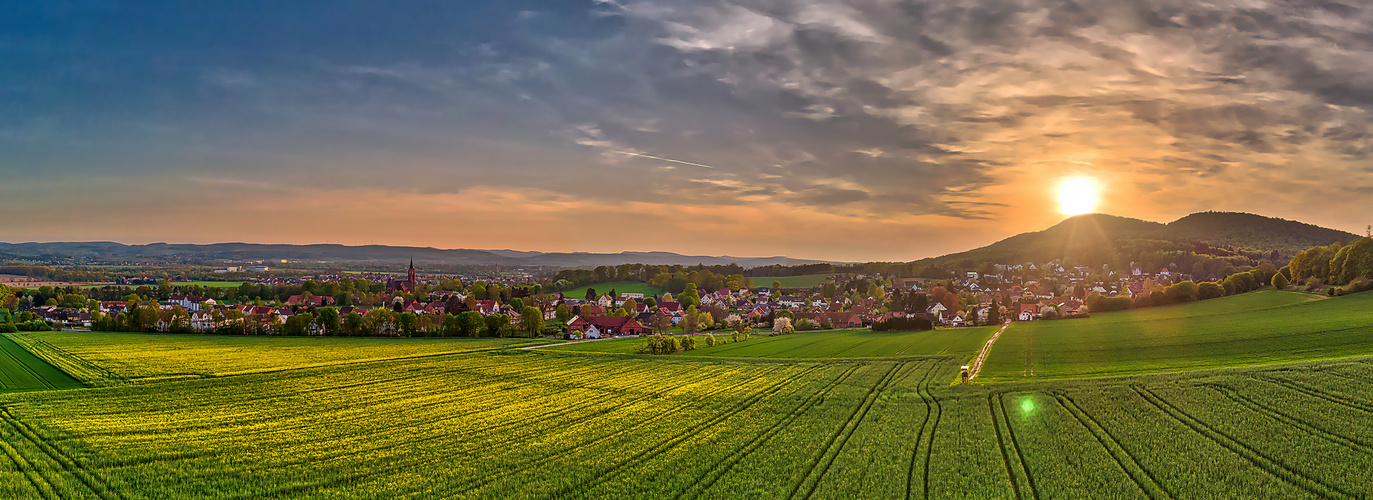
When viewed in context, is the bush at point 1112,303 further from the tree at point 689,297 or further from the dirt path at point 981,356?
the tree at point 689,297

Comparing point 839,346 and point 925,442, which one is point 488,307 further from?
point 925,442

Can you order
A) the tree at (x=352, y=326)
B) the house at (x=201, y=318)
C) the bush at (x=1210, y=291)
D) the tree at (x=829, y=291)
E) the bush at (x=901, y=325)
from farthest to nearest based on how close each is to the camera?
1. the tree at (x=829, y=291)
2. the house at (x=201, y=318)
3. the bush at (x=1210, y=291)
4. the tree at (x=352, y=326)
5. the bush at (x=901, y=325)

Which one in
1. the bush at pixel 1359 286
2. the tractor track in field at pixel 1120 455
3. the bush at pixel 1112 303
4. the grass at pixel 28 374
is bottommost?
the grass at pixel 28 374

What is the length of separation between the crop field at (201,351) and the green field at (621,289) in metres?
79.9

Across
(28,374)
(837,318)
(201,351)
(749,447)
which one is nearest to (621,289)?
(837,318)

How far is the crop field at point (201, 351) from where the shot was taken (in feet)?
144

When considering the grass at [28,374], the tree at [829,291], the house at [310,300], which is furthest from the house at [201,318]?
the tree at [829,291]

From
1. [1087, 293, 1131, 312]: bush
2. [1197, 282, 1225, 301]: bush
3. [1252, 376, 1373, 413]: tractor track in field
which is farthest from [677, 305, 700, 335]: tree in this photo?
[1252, 376, 1373, 413]: tractor track in field

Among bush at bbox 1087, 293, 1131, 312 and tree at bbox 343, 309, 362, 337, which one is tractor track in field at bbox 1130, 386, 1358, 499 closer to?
bush at bbox 1087, 293, 1131, 312

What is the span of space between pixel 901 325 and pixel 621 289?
88991mm

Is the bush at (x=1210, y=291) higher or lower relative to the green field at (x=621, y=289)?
higher

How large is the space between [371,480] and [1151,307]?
8929cm

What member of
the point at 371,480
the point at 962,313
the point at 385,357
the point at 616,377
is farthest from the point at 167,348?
the point at 962,313

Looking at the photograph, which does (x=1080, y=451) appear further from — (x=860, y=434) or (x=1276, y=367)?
(x=1276, y=367)
